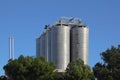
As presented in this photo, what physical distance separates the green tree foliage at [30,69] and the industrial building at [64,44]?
43798mm

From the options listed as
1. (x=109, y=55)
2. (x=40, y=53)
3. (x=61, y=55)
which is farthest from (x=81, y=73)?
(x=40, y=53)

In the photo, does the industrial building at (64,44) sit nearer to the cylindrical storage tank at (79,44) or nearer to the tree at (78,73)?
the cylindrical storage tank at (79,44)

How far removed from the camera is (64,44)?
11206cm

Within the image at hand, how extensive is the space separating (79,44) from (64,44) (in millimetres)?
3878

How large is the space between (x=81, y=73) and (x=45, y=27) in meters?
53.7

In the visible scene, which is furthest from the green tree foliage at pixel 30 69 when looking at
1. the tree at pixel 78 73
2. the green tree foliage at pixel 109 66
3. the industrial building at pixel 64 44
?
the industrial building at pixel 64 44

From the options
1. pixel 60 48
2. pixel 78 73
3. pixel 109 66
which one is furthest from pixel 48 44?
pixel 78 73

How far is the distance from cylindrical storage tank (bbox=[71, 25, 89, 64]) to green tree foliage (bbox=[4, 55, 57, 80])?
46.2m

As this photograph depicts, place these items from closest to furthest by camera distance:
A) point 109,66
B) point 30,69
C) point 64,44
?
point 30,69
point 109,66
point 64,44

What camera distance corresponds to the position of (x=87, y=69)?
66.9 meters

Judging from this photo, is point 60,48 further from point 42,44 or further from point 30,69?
point 30,69

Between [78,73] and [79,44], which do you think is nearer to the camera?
[78,73]

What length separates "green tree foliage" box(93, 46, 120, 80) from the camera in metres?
68.5

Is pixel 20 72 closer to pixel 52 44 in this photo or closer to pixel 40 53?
pixel 52 44
